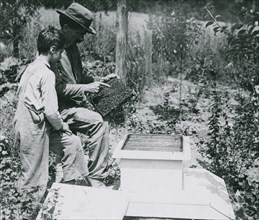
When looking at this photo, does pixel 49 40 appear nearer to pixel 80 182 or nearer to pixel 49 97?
pixel 49 97

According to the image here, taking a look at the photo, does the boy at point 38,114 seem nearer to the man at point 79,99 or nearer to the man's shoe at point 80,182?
the man's shoe at point 80,182

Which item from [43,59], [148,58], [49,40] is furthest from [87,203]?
[148,58]

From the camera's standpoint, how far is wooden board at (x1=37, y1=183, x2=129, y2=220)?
13.1 ft

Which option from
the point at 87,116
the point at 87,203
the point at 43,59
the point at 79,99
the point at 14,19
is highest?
the point at 43,59

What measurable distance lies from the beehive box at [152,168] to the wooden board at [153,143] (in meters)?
0.01

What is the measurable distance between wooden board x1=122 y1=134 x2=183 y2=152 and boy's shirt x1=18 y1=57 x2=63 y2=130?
971 millimetres

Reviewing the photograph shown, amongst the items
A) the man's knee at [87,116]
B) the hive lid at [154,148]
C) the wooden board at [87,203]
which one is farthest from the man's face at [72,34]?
the wooden board at [87,203]

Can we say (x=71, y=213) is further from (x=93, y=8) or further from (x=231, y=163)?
(x=93, y=8)

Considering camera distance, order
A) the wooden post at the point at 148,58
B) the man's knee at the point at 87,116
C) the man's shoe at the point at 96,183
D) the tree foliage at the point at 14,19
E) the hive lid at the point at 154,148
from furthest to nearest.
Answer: the wooden post at the point at 148,58 → the tree foliage at the point at 14,19 → the man's knee at the point at 87,116 → the man's shoe at the point at 96,183 → the hive lid at the point at 154,148

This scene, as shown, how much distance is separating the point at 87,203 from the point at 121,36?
13.0ft

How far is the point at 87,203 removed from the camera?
4.14 m

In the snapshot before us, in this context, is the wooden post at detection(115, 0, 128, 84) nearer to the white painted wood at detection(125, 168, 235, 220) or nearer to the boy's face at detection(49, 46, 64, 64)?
the boy's face at detection(49, 46, 64, 64)

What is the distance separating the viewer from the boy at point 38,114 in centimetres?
423

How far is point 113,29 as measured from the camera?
Result: 12.3m
